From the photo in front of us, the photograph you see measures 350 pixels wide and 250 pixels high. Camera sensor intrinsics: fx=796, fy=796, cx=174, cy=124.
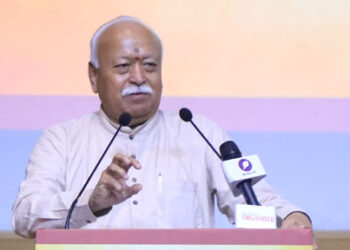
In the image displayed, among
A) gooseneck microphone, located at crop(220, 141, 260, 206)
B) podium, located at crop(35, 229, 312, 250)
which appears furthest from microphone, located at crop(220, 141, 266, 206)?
podium, located at crop(35, 229, 312, 250)

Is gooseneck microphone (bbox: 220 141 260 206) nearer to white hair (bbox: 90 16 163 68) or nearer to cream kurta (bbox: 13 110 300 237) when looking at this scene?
cream kurta (bbox: 13 110 300 237)

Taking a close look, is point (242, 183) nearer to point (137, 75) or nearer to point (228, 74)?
point (137, 75)

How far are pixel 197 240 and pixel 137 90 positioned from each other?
3.66 ft

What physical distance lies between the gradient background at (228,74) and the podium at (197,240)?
1.46 metres

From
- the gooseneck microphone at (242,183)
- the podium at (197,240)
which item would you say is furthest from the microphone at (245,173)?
the podium at (197,240)

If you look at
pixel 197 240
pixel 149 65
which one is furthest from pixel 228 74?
pixel 197 240

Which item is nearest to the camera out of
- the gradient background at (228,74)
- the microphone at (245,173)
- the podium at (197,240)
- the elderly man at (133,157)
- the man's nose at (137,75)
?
the podium at (197,240)

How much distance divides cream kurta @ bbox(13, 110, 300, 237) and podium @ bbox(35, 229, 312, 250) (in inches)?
27.7

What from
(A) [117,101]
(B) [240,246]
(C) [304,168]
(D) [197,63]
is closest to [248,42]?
(D) [197,63]

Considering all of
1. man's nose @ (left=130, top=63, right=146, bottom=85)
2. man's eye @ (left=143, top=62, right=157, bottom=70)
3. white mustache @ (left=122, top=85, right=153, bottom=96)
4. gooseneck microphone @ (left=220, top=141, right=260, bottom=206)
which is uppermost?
man's eye @ (left=143, top=62, right=157, bottom=70)

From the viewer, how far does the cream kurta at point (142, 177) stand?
8.55 feet

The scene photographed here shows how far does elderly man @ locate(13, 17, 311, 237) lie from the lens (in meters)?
2.64

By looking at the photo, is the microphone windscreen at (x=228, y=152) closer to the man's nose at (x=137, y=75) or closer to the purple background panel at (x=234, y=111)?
the man's nose at (x=137, y=75)

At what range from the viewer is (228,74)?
3.37 meters
